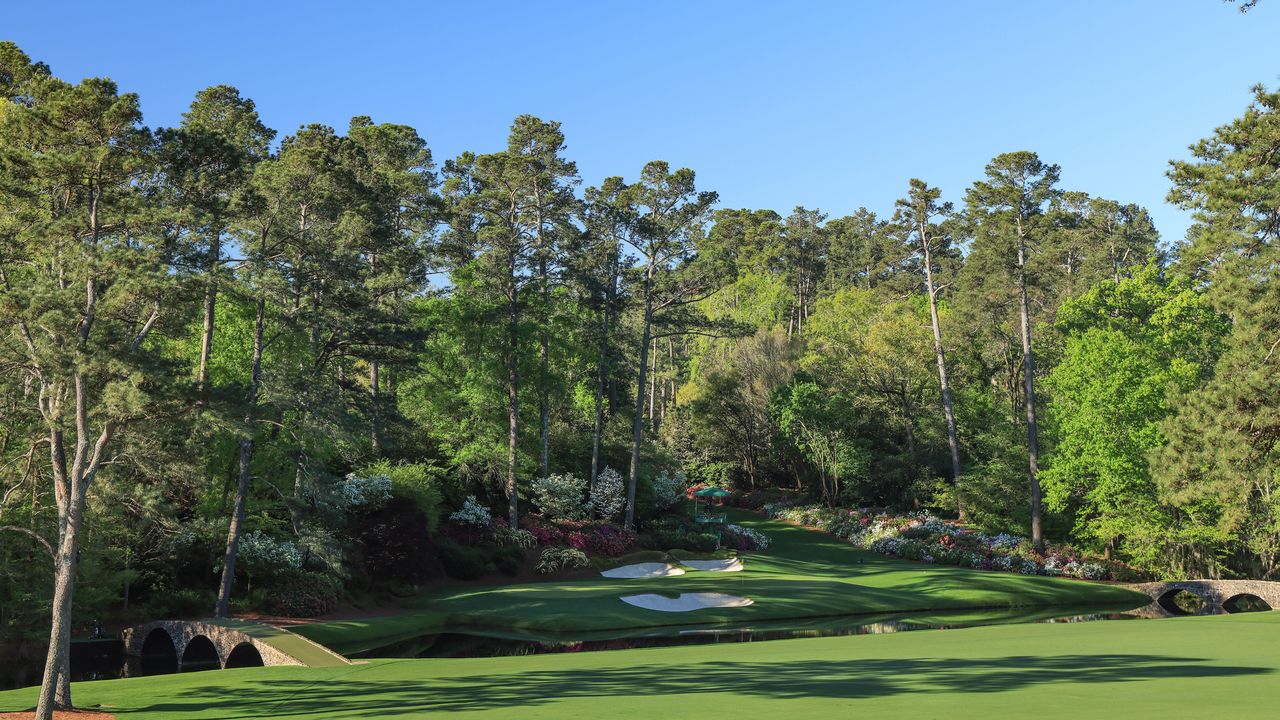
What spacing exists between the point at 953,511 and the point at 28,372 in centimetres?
4937

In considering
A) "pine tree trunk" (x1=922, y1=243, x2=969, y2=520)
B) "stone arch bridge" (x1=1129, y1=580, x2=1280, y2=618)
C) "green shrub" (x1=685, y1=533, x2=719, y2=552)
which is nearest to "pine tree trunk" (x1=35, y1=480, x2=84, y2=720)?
"green shrub" (x1=685, y1=533, x2=719, y2=552)

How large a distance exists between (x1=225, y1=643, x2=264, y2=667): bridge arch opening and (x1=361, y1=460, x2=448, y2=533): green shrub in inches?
454

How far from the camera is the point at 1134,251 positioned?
266 ft

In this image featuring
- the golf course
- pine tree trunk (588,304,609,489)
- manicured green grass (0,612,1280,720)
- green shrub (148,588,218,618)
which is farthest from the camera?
pine tree trunk (588,304,609,489)

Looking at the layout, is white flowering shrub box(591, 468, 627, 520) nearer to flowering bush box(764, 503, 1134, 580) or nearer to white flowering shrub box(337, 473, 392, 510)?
flowering bush box(764, 503, 1134, 580)

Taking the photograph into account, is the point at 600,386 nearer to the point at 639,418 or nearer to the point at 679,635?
the point at 639,418

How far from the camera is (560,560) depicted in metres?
39.7

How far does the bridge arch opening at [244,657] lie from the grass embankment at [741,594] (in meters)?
1.54

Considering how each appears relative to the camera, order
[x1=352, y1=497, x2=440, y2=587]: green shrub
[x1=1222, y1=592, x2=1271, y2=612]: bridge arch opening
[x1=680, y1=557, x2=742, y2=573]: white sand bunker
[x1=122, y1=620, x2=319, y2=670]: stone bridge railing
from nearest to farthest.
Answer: [x1=122, y1=620, x2=319, y2=670]: stone bridge railing, [x1=352, y1=497, x2=440, y2=587]: green shrub, [x1=1222, y1=592, x2=1271, y2=612]: bridge arch opening, [x1=680, y1=557, x2=742, y2=573]: white sand bunker

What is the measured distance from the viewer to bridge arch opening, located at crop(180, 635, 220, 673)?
80.6ft

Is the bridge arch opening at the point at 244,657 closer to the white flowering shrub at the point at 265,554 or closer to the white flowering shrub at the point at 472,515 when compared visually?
the white flowering shrub at the point at 265,554

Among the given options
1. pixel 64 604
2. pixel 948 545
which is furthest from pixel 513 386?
pixel 64 604

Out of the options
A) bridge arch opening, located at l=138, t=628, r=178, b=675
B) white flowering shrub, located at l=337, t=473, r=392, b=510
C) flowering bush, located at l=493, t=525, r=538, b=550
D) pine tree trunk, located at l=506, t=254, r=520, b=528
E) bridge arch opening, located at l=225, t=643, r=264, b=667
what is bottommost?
bridge arch opening, located at l=138, t=628, r=178, b=675

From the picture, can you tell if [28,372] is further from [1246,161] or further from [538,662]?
[1246,161]
